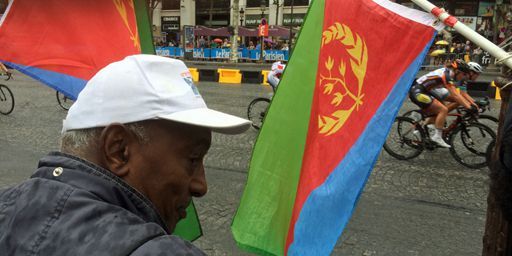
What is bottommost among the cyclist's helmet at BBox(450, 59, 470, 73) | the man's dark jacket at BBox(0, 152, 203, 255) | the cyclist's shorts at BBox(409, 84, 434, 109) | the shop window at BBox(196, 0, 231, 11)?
the shop window at BBox(196, 0, 231, 11)

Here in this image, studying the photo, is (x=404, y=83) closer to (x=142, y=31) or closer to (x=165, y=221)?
(x=165, y=221)

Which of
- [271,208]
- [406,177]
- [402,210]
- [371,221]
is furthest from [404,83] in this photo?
[406,177]

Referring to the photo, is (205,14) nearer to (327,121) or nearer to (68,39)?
(68,39)

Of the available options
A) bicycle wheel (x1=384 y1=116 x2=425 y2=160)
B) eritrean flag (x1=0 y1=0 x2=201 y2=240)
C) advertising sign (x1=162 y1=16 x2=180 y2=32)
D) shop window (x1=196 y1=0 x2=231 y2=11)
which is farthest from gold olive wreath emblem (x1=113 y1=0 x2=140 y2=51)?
advertising sign (x1=162 y1=16 x2=180 y2=32)

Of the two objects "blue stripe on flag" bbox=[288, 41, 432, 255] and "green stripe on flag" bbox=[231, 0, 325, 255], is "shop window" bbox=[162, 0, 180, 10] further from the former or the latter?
"blue stripe on flag" bbox=[288, 41, 432, 255]

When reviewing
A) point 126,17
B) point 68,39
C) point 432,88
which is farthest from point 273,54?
point 68,39

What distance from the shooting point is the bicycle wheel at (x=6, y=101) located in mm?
9778

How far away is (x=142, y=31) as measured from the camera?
3.22 metres

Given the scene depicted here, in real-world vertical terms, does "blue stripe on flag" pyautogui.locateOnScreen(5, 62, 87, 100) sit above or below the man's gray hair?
below

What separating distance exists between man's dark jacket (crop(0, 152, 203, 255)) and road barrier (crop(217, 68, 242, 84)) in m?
17.2

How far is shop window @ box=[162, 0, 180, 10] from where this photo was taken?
51.9 metres

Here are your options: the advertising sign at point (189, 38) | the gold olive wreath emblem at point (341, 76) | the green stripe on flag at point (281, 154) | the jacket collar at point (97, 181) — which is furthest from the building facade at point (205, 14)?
the jacket collar at point (97, 181)

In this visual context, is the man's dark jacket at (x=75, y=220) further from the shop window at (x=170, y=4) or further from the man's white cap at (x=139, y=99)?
the shop window at (x=170, y=4)

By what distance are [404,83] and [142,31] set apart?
6.76 ft
